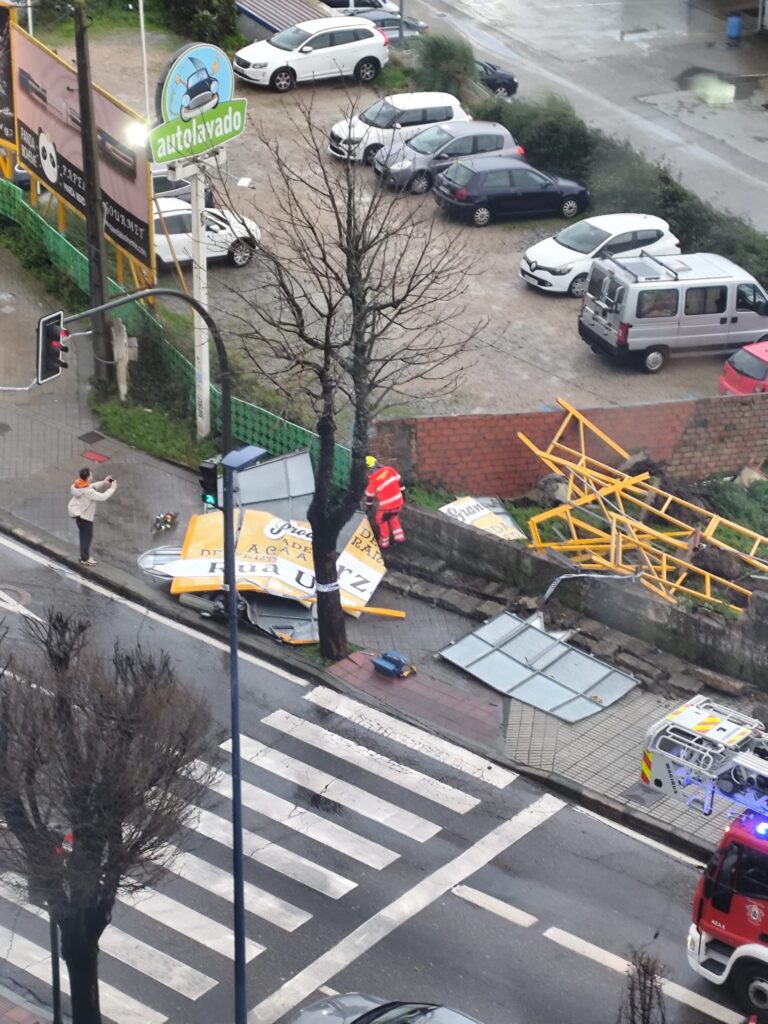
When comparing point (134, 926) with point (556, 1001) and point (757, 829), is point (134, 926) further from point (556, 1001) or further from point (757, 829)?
point (757, 829)

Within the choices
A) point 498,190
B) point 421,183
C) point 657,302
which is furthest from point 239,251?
point 657,302

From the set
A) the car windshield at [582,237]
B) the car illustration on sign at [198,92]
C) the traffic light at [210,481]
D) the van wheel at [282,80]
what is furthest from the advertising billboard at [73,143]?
the traffic light at [210,481]

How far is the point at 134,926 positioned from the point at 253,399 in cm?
1150

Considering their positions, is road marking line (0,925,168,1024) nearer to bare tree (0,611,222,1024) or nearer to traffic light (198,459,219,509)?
bare tree (0,611,222,1024)

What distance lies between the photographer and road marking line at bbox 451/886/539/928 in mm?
18172

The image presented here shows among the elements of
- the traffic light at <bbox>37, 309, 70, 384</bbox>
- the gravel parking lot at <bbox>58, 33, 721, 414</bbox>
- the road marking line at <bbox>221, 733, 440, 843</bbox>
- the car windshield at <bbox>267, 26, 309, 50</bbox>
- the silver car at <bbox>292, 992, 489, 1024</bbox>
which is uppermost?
the traffic light at <bbox>37, 309, 70, 384</bbox>

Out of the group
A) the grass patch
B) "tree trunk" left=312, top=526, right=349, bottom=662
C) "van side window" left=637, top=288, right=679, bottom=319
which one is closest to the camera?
"tree trunk" left=312, top=526, right=349, bottom=662

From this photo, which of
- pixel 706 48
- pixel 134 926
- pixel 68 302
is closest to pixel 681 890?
pixel 134 926

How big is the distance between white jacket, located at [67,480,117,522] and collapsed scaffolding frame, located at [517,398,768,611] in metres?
5.82

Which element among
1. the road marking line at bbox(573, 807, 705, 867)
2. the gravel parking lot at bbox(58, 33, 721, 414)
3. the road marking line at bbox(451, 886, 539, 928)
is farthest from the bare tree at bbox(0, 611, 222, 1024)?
the gravel parking lot at bbox(58, 33, 721, 414)

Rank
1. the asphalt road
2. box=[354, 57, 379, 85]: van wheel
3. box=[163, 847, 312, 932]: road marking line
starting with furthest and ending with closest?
box=[354, 57, 379, 85]: van wheel < box=[163, 847, 312, 932]: road marking line < the asphalt road

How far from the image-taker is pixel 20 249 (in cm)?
A: 3281

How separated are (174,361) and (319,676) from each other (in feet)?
26.4

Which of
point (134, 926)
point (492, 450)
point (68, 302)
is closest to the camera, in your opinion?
point (134, 926)
